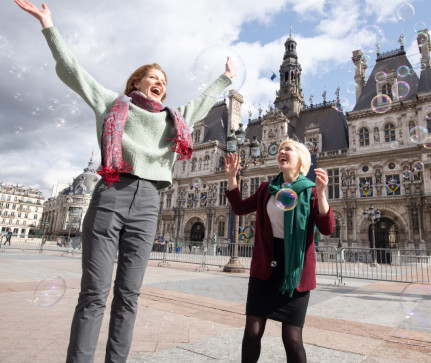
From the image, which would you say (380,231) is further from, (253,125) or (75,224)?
(75,224)

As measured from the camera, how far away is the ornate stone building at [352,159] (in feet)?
74.8

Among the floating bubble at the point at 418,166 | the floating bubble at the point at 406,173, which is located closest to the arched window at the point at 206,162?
the floating bubble at the point at 406,173

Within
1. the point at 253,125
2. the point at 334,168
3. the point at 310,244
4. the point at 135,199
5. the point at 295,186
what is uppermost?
the point at 253,125

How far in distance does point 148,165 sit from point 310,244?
1265 millimetres

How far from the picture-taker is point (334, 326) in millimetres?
3855

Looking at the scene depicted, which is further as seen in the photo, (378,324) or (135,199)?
(378,324)

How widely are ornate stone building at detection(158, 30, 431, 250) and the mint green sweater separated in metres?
19.5

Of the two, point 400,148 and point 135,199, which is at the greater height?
point 400,148

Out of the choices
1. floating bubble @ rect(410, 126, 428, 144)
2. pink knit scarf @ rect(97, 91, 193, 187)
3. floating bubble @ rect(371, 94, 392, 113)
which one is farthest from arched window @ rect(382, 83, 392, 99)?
pink knit scarf @ rect(97, 91, 193, 187)

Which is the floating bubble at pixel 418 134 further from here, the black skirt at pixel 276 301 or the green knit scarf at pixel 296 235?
the black skirt at pixel 276 301

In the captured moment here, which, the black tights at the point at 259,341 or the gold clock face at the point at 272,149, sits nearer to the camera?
the black tights at the point at 259,341

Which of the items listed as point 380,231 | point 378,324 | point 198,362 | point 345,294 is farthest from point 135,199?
point 380,231

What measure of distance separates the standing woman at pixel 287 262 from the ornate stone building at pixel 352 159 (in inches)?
771

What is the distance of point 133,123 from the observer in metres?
2.09
